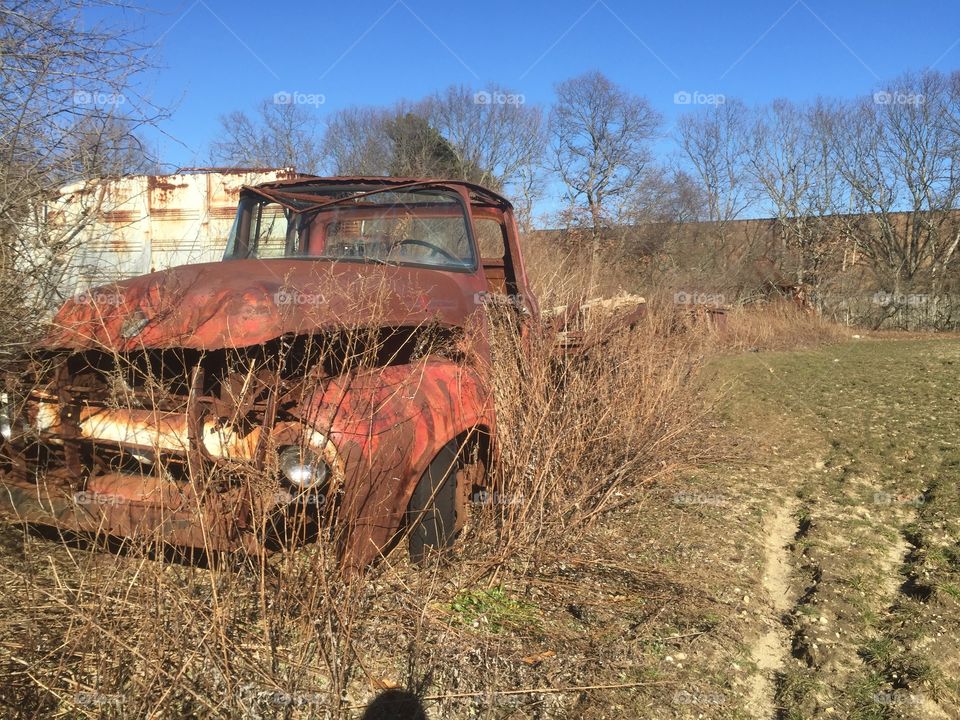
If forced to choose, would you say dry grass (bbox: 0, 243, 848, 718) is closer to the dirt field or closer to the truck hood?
the dirt field

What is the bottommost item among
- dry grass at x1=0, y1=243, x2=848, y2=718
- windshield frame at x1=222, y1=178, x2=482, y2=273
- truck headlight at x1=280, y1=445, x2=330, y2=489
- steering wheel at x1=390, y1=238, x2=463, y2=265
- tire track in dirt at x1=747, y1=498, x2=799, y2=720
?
tire track in dirt at x1=747, y1=498, x2=799, y2=720

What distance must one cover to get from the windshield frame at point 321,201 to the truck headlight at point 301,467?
1929mm

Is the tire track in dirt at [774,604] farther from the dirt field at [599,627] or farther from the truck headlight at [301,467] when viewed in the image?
the truck headlight at [301,467]

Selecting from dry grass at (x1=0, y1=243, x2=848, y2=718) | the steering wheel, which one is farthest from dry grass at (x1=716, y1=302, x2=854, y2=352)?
dry grass at (x1=0, y1=243, x2=848, y2=718)

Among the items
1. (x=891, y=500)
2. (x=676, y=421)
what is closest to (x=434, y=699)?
(x=676, y=421)

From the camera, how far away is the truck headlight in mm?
2650

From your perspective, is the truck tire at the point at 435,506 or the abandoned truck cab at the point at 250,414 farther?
the truck tire at the point at 435,506

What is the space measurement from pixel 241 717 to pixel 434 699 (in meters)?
0.66

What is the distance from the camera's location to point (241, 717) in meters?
2.20

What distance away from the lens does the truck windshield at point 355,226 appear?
4441 mm

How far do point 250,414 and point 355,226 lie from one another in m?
2.03

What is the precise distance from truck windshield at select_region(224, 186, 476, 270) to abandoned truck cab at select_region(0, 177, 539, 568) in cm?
68

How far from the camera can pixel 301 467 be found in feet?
8.75

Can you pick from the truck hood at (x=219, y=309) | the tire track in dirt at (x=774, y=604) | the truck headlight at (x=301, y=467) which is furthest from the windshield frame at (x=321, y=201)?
the tire track in dirt at (x=774, y=604)
